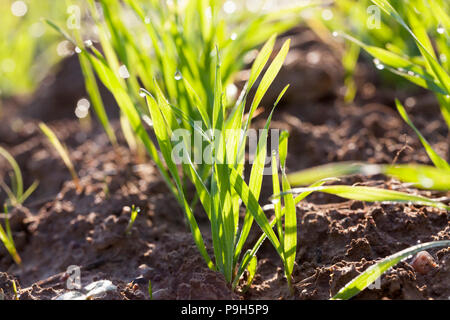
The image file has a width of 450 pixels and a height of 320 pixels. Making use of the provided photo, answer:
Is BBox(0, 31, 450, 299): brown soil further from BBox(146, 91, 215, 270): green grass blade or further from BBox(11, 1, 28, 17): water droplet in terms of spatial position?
BBox(11, 1, 28, 17): water droplet

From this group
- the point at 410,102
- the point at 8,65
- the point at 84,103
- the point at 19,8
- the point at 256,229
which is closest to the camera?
the point at 256,229

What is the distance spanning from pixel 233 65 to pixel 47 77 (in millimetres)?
1731

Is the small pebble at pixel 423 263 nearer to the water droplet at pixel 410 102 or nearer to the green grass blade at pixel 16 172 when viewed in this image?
the water droplet at pixel 410 102

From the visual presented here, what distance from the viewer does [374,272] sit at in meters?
0.98

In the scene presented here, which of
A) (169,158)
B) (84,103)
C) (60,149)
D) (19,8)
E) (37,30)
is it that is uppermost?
(19,8)

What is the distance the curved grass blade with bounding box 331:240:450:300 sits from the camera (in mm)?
973

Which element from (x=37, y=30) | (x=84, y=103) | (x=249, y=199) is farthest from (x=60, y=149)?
(x=37, y=30)

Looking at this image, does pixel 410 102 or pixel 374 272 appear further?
pixel 410 102

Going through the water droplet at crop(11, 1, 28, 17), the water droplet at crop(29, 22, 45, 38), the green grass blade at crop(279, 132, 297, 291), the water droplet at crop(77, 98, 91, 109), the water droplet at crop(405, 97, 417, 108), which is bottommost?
the green grass blade at crop(279, 132, 297, 291)

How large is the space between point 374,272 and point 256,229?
53 cm

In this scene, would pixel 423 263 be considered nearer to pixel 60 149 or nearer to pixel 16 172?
pixel 60 149

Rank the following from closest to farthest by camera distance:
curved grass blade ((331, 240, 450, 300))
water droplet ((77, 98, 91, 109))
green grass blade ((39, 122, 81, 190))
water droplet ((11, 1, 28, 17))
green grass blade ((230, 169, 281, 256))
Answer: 1. curved grass blade ((331, 240, 450, 300))
2. green grass blade ((230, 169, 281, 256))
3. green grass blade ((39, 122, 81, 190))
4. water droplet ((77, 98, 91, 109))
5. water droplet ((11, 1, 28, 17))

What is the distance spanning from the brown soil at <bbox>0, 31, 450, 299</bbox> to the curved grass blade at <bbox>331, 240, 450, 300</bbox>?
3.4 inches

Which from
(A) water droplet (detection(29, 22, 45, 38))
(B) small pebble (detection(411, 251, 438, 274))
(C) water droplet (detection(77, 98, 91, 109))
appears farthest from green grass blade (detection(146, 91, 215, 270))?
(A) water droplet (detection(29, 22, 45, 38))
